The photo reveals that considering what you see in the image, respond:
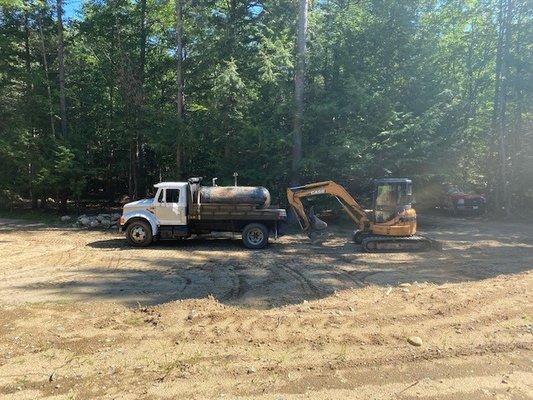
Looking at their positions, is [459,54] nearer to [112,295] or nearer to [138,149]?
[138,149]

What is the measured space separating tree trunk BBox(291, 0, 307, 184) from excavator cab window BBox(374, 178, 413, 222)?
5030 millimetres

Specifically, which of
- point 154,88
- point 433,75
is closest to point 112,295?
point 433,75

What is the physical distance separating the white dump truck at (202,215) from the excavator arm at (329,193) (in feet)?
2.64

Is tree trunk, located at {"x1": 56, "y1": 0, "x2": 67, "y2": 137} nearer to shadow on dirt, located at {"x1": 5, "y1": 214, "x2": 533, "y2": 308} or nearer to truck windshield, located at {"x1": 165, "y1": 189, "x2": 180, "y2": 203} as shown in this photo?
shadow on dirt, located at {"x1": 5, "y1": 214, "x2": 533, "y2": 308}

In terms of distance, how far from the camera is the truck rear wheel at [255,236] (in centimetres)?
1348

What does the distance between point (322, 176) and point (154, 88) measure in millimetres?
11919

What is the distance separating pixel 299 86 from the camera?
59.4ft

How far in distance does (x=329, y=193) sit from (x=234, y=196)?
10.1ft

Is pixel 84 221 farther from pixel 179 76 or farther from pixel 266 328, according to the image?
pixel 266 328

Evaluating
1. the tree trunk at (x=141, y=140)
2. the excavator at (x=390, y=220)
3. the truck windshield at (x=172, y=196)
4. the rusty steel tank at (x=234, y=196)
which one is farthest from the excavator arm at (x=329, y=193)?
the tree trunk at (x=141, y=140)

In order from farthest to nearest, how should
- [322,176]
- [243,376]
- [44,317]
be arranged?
[322,176] → [44,317] → [243,376]

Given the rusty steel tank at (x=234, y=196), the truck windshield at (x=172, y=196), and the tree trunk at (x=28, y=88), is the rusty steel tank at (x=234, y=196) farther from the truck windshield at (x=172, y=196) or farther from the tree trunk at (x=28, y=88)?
the tree trunk at (x=28, y=88)

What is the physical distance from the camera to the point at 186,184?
13781 millimetres

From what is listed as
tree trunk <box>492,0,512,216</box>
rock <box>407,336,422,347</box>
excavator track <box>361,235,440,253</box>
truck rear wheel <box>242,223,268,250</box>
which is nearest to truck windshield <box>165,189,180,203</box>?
truck rear wheel <box>242,223,268,250</box>
